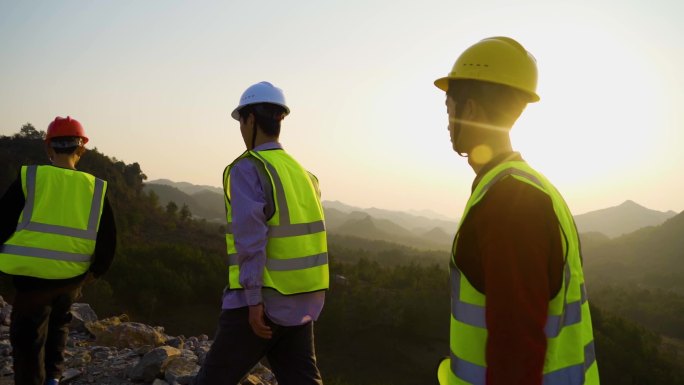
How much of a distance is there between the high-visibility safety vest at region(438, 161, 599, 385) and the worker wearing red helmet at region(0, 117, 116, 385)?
2.95m

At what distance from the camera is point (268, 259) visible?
244 cm

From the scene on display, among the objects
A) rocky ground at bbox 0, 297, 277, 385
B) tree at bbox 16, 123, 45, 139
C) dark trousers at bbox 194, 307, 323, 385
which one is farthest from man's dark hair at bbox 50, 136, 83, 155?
tree at bbox 16, 123, 45, 139

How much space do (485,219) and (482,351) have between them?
16.5 inches

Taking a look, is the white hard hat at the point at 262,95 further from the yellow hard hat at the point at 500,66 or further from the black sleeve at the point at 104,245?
the black sleeve at the point at 104,245

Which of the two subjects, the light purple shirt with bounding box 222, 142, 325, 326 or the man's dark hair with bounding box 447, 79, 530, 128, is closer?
the man's dark hair with bounding box 447, 79, 530, 128

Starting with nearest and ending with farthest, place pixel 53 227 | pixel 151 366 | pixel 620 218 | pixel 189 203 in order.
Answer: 1. pixel 53 227
2. pixel 151 366
3. pixel 189 203
4. pixel 620 218

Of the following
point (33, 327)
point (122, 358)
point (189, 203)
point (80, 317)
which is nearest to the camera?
point (33, 327)

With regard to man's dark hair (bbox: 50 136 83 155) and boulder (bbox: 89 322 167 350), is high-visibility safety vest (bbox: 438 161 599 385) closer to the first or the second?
man's dark hair (bbox: 50 136 83 155)

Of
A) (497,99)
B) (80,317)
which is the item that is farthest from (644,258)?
(497,99)

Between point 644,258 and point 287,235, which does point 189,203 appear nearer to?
point 644,258

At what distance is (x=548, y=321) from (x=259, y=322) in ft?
4.69

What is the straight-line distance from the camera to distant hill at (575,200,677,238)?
124062mm

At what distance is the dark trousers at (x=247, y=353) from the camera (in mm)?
2346

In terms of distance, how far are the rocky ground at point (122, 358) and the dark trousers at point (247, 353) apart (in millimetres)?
2338
